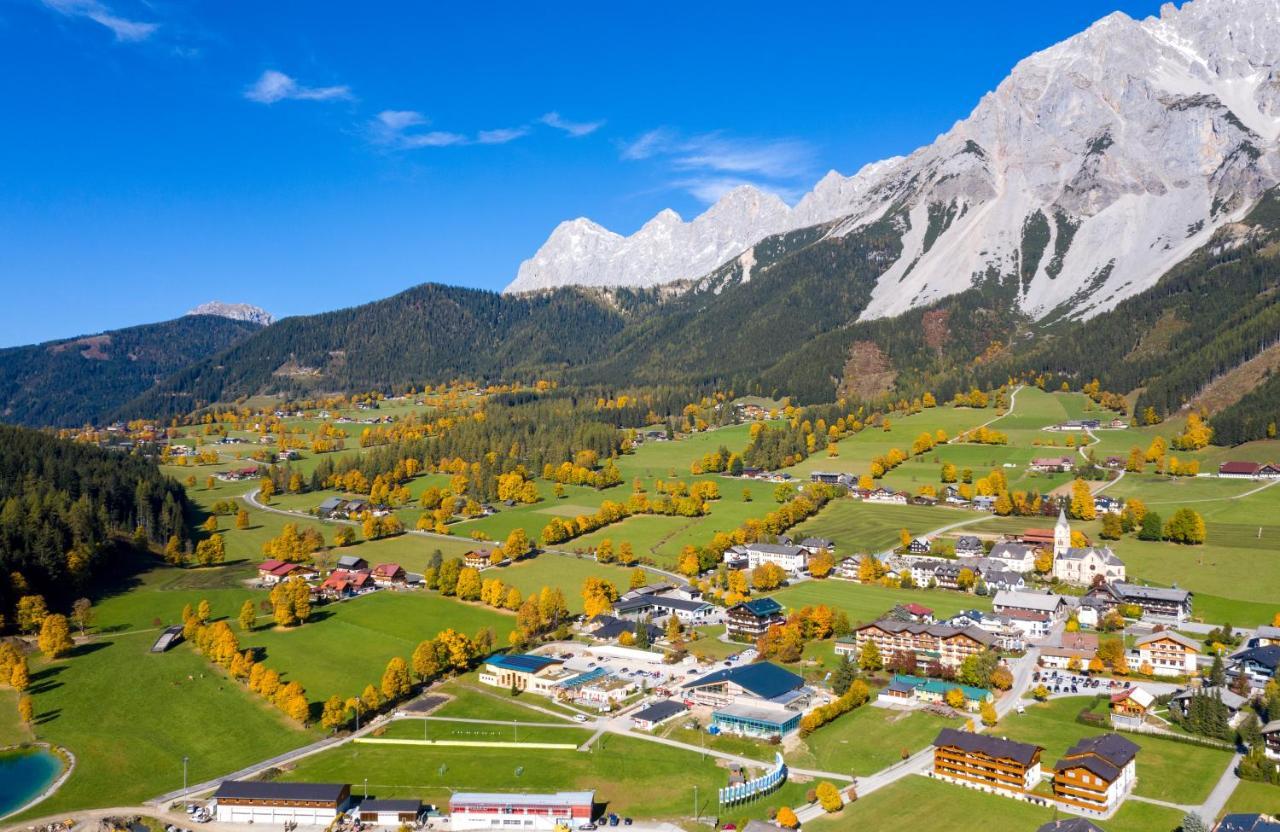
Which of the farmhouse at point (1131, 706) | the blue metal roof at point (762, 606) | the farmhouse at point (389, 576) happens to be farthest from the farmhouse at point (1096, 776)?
the farmhouse at point (389, 576)

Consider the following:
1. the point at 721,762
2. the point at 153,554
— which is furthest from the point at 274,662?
the point at 153,554

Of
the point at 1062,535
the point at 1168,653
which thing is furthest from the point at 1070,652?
the point at 1062,535

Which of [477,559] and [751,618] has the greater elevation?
[477,559]

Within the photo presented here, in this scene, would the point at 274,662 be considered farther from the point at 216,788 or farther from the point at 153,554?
the point at 153,554

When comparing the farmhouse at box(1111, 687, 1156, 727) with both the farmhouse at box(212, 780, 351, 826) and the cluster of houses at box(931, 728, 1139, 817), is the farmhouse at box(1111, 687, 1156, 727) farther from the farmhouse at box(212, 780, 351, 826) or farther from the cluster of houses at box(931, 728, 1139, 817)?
the farmhouse at box(212, 780, 351, 826)

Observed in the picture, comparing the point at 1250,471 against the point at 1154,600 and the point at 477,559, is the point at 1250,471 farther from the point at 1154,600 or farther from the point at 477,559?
the point at 477,559

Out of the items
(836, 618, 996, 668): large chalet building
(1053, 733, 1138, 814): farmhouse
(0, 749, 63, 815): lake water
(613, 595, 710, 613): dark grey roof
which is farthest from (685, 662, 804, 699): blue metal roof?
(0, 749, 63, 815): lake water

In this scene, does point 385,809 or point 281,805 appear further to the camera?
point 281,805

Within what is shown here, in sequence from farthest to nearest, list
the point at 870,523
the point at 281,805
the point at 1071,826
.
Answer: the point at 870,523 < the point at 281,805 < the point at 1071,826
